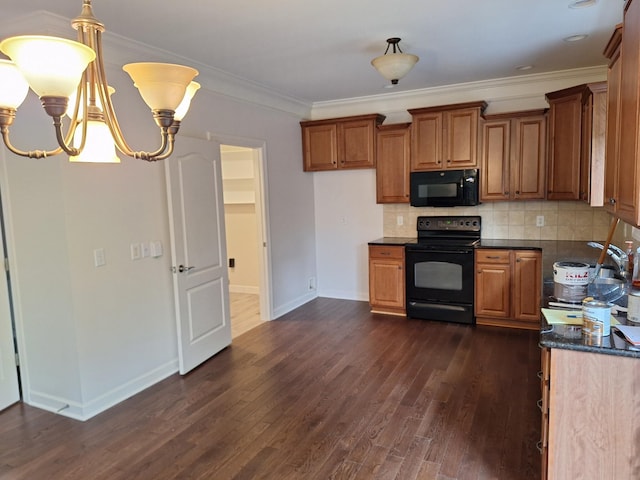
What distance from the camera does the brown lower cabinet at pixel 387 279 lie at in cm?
485

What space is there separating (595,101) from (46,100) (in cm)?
330

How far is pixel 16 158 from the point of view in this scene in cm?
286

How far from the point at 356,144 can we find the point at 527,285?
8.05 feet

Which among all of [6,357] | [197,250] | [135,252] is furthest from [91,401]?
[197,250]

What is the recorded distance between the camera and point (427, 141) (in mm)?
4777

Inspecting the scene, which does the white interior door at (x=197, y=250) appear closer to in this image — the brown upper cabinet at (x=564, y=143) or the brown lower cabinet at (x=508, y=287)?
the brown lower cabinet at (x=508, y=287)

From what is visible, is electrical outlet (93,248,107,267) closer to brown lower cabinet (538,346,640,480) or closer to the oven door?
brown lower cabinet (538,346,640,480)

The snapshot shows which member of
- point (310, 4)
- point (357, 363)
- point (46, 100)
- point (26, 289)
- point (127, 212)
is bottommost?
point (357, 363)

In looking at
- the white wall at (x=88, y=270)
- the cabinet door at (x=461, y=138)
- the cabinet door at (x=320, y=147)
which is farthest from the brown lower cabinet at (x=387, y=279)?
the white wall at (x=88, y=270)

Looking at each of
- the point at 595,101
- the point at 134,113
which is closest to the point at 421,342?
the point at 595,101

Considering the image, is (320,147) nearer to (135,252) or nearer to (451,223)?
(451,223)

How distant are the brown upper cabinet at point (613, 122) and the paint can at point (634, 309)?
0.38 metres

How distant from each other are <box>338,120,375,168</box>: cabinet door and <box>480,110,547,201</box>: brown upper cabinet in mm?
1261

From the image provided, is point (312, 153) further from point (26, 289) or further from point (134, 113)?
point (26, 289)
